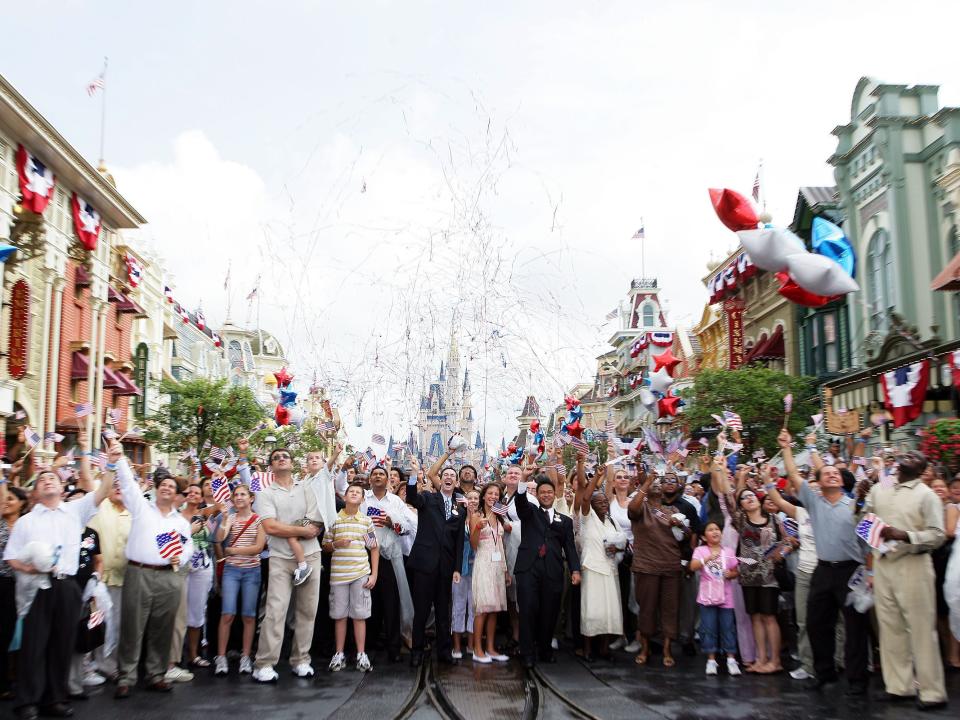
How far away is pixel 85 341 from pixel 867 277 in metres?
28.7

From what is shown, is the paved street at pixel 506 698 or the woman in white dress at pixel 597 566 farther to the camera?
the woman in white dress at pixel 597 566

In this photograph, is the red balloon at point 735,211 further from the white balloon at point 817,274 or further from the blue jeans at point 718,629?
the blue jeans at point 718,629

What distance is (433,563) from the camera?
1017 cm

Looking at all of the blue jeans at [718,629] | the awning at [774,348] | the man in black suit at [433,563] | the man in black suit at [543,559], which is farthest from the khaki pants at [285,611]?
the awning at [774,348]

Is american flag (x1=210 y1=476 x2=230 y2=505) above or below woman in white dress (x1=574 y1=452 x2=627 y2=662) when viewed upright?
above

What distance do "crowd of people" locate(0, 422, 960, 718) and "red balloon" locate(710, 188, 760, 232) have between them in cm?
203

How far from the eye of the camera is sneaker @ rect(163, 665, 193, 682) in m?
8.89

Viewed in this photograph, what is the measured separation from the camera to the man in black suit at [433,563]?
10055 millimetres

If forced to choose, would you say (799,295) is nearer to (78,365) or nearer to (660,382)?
(660,382)

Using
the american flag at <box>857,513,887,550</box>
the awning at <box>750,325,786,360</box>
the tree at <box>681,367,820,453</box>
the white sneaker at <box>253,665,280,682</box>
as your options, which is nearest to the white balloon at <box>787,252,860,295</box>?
the american flag at <box>857,513,887,550</box>

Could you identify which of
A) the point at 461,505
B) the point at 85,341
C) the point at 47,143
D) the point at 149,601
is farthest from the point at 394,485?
the point at 85,341

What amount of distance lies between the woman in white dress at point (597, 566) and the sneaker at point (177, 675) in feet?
13.1

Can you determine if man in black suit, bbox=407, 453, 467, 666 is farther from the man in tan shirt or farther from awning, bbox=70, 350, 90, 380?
awning, bbox=70, 350, 90, 380

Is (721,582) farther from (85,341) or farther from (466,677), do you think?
(85,341)
